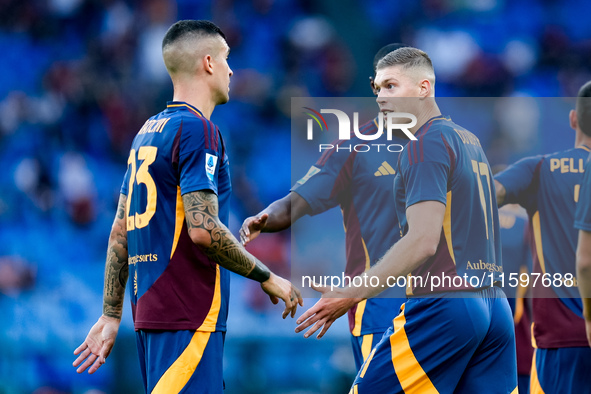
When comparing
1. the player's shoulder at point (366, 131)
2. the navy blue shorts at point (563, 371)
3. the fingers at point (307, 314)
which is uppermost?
the player's shoulder at point (366, 131)

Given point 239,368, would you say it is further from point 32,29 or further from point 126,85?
point 32,29

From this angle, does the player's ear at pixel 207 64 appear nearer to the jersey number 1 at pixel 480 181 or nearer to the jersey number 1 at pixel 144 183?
the jersey number 1 at pixel 144 183

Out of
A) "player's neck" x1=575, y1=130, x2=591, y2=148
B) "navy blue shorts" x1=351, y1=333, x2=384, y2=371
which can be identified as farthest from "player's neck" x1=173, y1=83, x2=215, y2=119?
"player's neck" x1=575, y1=130, x2=591, y2=148

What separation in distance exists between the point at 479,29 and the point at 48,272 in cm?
901

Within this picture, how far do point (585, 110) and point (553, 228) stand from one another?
88 centimetres

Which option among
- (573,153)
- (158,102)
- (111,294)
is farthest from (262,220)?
(158,102)

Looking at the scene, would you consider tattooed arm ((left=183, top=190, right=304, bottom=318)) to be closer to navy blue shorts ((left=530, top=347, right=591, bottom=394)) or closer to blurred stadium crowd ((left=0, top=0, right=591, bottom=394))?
navy blue shorts ((left=530, top=347, right=591, bottom=394))

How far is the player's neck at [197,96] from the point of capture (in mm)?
4562

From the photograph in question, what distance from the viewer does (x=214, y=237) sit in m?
4.06

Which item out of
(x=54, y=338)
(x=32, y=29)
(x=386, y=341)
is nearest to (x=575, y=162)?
(x=386, y=341)

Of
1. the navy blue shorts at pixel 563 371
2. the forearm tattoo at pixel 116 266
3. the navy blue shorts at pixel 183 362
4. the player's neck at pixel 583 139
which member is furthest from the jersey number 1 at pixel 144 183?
the player's neck at pixel 583 139

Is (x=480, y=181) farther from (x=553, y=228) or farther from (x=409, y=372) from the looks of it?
(x=553, y=228)

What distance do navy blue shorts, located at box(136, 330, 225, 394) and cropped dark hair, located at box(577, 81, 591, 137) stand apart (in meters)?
3.11

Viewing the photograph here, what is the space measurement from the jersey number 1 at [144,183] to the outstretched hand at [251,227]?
3.07 feet
